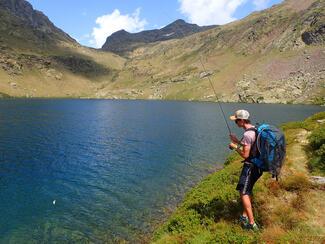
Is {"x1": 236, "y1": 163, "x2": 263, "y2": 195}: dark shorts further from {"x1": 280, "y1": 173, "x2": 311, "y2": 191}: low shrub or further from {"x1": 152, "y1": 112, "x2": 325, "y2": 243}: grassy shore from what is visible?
{"x1": 280, "y1": 173, "x2": 311, "y2": 191}: low shrub

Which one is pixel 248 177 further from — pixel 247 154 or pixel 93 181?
pixel 93 181

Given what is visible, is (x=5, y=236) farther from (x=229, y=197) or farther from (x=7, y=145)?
(x=7, y=145)

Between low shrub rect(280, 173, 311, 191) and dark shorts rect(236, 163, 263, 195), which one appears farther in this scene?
low shrub rect(280, 173, 311, 191)

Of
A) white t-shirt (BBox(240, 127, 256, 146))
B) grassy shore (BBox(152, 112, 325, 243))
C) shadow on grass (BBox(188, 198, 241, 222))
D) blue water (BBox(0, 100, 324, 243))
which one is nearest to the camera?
grassy shore (BBox(152, 112, 325, 243))

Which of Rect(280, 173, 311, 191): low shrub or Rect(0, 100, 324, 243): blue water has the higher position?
Rect(280, 173, 311, 191): low shrub

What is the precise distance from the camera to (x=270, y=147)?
12.1 m

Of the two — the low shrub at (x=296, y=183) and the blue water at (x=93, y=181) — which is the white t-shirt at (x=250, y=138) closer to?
the low shrub at (x=296, y=183)

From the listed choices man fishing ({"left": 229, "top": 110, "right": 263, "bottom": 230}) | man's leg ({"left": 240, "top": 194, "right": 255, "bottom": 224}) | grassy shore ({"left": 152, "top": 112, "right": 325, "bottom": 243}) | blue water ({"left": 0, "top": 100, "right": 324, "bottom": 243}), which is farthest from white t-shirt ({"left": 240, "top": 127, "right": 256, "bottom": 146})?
blue water ({"left": 0, "top": 100, "right": 324, "bottom": 243})

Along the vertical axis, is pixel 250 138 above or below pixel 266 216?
above

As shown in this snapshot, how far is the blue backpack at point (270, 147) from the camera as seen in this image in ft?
39.9

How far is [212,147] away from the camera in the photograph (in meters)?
58.2

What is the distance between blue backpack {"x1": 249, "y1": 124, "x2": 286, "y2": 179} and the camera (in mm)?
12148

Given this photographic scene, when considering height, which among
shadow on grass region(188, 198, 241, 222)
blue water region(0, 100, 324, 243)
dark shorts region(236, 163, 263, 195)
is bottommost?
blue water region(0, 100, 324, 243)

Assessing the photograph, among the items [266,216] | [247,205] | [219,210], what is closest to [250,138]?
[247,205]
